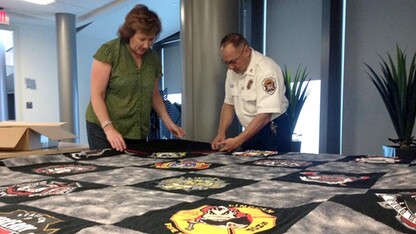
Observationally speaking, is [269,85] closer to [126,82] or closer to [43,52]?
[126,82]

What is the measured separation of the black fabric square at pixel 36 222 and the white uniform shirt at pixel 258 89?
1387 millimetres

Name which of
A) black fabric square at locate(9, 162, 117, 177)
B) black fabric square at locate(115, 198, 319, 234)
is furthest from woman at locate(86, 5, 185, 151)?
black fabric square at locate(115, 198, 319, 234)

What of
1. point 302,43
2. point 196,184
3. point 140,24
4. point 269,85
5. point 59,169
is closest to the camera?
point 196,184

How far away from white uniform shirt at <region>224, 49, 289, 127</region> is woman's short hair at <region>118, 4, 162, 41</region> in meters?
0.55

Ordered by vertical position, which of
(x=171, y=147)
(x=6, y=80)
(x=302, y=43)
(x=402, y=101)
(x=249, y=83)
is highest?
(x=302, y=43)

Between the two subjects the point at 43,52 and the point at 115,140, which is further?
the point at 43,52

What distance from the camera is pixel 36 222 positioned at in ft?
1.94

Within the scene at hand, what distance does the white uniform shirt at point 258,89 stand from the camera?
1909 mm

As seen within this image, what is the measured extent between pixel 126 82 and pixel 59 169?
669 mm

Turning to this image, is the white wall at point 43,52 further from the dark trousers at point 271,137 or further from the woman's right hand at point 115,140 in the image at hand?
the woman's right hand at point 115,140

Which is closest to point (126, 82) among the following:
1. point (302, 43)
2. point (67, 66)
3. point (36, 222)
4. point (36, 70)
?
point (36, 222)

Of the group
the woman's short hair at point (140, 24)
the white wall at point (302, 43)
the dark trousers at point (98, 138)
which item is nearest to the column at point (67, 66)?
the white wall at point (302, 43)

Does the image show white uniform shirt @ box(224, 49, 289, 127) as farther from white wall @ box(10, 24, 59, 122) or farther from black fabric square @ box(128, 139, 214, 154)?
white wall @ box(10, 24, 59, 122)

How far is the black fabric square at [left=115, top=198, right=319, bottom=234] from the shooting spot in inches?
22.0
